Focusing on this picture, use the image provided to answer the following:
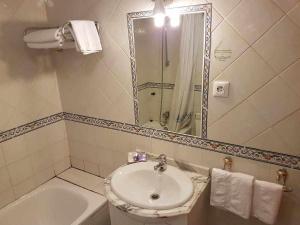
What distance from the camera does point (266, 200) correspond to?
129 centimetres

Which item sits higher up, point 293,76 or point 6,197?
point 293,76

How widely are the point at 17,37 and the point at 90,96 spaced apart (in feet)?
2.12

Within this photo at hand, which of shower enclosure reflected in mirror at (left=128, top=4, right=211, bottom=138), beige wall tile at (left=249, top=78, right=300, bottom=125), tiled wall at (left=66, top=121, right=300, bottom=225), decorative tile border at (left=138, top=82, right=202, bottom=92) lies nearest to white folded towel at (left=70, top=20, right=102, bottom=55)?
shower enclosure reflected in mirror at (left=128, top=4, right=211, bottom=138)

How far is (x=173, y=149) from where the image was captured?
161 cm

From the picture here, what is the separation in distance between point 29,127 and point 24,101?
0.20 meters

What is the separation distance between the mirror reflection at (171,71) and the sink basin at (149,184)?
0.92 ft

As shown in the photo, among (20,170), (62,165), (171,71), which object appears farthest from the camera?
(62,165)

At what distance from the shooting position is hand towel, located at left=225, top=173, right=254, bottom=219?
1312 millimetres

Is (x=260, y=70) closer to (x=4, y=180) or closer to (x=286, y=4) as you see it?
(x=286, y=4)

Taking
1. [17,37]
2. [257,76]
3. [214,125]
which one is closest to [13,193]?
[17,37]

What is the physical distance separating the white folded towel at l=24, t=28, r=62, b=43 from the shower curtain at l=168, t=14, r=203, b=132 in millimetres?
784

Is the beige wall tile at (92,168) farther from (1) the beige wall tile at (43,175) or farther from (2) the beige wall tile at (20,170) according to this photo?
(2) the beige wall tile at (20,170)

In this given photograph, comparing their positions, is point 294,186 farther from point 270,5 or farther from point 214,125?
point 270,5

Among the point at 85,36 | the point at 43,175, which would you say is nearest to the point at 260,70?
the point at 85,36
